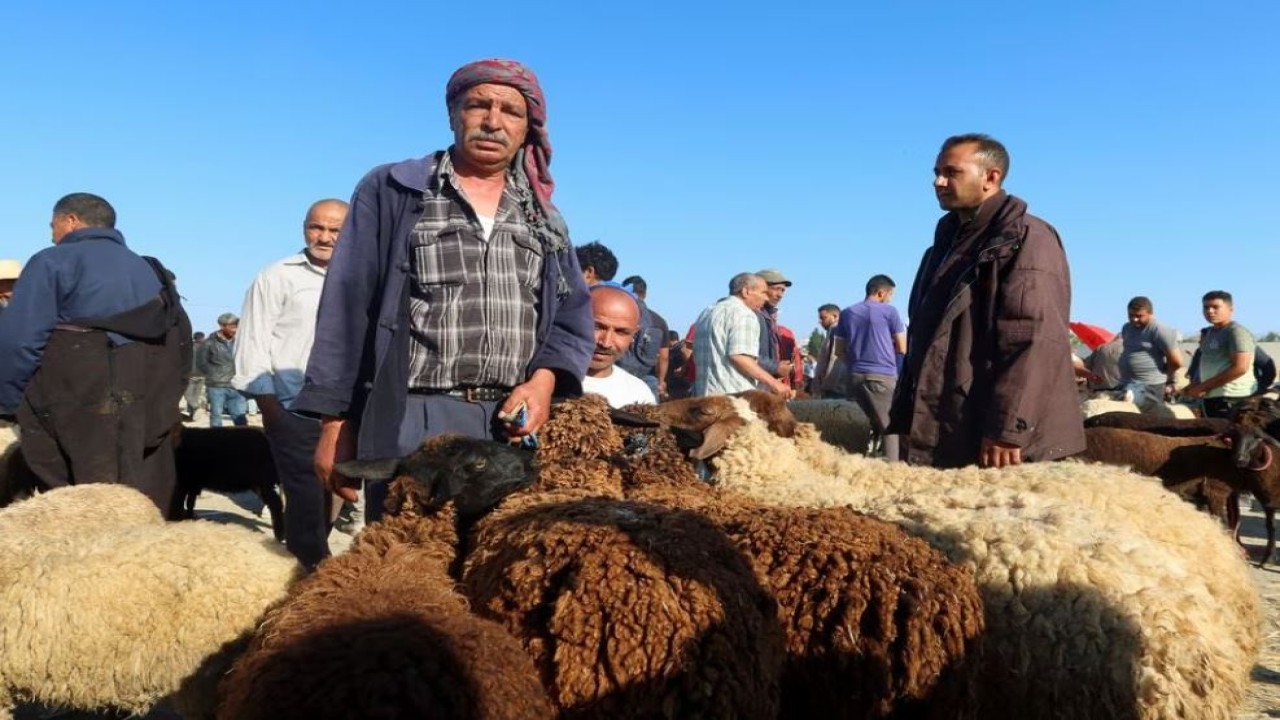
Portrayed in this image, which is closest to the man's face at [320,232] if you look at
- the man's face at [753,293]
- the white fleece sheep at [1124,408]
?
the man's face at [753,293]

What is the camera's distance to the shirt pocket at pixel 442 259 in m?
2.83

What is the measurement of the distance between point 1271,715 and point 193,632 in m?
4.22

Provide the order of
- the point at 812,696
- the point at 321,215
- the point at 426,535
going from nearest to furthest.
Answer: the point at 812,696 → the point at 426,535 → the point at 321,215

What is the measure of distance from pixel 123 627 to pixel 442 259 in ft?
4.88

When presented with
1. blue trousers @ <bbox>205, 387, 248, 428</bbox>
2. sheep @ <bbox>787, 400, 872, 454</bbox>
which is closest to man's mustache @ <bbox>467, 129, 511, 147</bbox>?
sheep @ <bbox>787, 400, 872, 454</bbox>

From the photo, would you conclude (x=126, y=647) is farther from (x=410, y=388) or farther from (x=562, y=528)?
(x=562, y=528)

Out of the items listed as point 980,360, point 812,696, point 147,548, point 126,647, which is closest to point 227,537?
point 147,548

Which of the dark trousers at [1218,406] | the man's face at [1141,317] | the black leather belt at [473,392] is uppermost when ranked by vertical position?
the man's face at [1141,317]

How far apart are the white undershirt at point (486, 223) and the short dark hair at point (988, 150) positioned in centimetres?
250

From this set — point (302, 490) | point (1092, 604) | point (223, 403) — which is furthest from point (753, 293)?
point (223, 403)

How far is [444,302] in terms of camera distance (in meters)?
2.86

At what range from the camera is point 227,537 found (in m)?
3.09

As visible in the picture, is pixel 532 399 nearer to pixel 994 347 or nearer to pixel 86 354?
pixel 994 347

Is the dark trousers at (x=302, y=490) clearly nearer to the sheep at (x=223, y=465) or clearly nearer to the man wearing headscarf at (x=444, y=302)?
the man wearing headscarf at (x=444, y=302)
